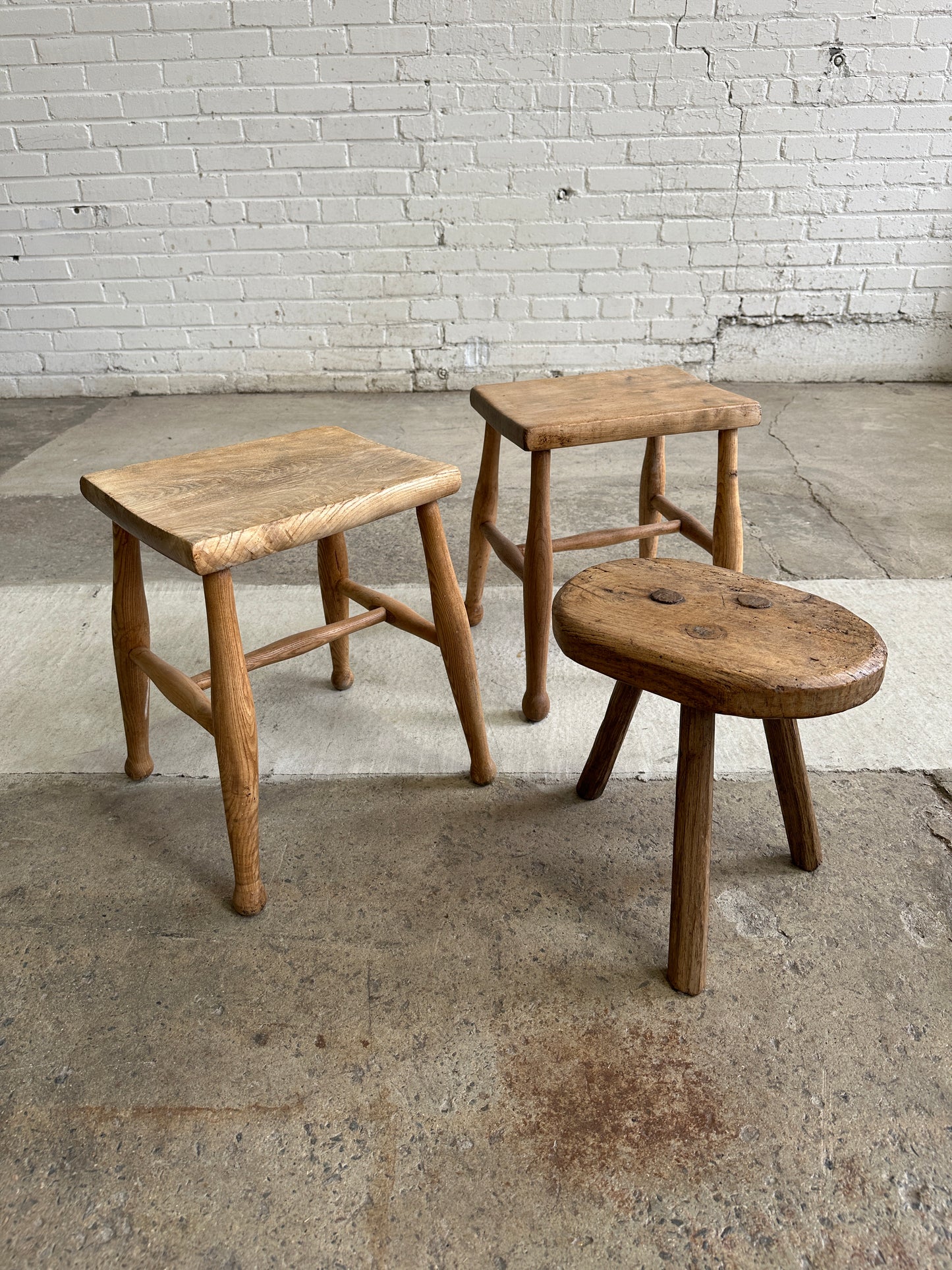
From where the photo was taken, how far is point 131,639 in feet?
5.03

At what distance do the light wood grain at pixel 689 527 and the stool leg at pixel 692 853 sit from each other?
29.3 inches

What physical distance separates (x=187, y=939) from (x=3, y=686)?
93 centimetres

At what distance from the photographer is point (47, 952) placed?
129cm

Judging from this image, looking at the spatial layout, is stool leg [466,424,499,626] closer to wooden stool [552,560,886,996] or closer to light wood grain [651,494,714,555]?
light wood grain [651,494,714,555]

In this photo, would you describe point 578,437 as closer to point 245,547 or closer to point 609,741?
point 609,741

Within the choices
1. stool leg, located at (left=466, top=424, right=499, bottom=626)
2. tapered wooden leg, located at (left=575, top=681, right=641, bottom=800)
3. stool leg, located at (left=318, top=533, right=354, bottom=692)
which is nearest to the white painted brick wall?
stool leg, located at (left=466, top=424, right=499, bottom=626)

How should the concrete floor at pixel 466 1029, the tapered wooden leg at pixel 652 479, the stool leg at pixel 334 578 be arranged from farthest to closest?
the tapered wooden leg at pixel 652 479, the stool leg at pixel 334 578, the concrete floor at pixel 466 1029

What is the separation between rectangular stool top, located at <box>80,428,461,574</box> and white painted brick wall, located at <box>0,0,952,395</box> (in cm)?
263

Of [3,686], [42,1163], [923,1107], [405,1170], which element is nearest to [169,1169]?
→ [42,1163]

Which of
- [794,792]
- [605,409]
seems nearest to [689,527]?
[605,409]

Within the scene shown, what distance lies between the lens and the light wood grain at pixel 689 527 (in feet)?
6.15

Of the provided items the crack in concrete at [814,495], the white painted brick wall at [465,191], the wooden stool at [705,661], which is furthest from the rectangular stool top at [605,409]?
the white painted brick wall at [465,191]

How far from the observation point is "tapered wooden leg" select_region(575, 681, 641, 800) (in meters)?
1.45

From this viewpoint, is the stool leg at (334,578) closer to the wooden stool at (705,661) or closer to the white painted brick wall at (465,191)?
the wooden stool at (705,661)
